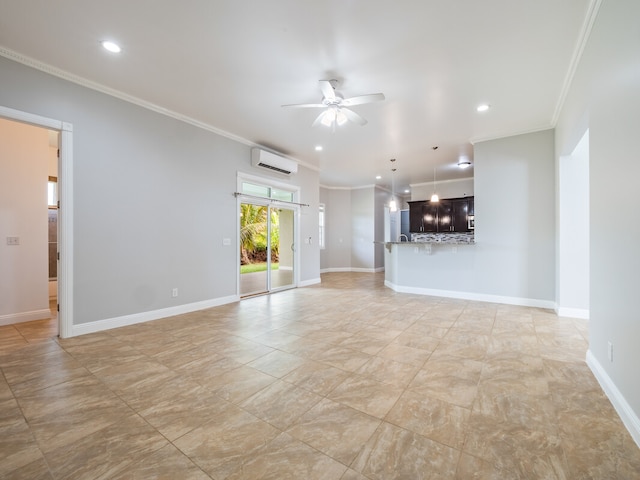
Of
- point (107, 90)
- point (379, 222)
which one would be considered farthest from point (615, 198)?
point (379, 222)

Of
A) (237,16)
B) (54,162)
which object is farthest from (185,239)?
(54,162)

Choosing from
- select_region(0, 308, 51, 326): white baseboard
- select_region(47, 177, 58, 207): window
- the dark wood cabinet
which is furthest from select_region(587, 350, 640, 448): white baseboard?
select_region(47, 177, 58, 207): window

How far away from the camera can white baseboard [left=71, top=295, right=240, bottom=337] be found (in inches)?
138

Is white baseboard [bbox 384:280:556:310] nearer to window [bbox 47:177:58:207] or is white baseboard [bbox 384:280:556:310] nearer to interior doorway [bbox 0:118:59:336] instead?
interior doorway [bbox 0:118:59:336]

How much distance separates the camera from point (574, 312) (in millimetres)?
4188

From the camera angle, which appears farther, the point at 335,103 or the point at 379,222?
the point at 379,222

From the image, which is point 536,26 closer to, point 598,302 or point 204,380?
point 598,302

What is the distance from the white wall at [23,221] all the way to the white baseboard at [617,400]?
6.73m

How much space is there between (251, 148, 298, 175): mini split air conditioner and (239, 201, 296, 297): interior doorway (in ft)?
2.63

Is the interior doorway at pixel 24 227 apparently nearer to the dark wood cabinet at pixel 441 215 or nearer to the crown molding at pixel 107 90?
the crown molding at pixel 107 90

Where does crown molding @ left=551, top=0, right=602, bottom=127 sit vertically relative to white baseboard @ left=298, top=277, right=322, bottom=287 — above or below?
above

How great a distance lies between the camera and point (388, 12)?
2406 millimetres

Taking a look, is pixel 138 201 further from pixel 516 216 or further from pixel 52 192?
pixel 516 216

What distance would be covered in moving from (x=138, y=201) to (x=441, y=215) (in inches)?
310
